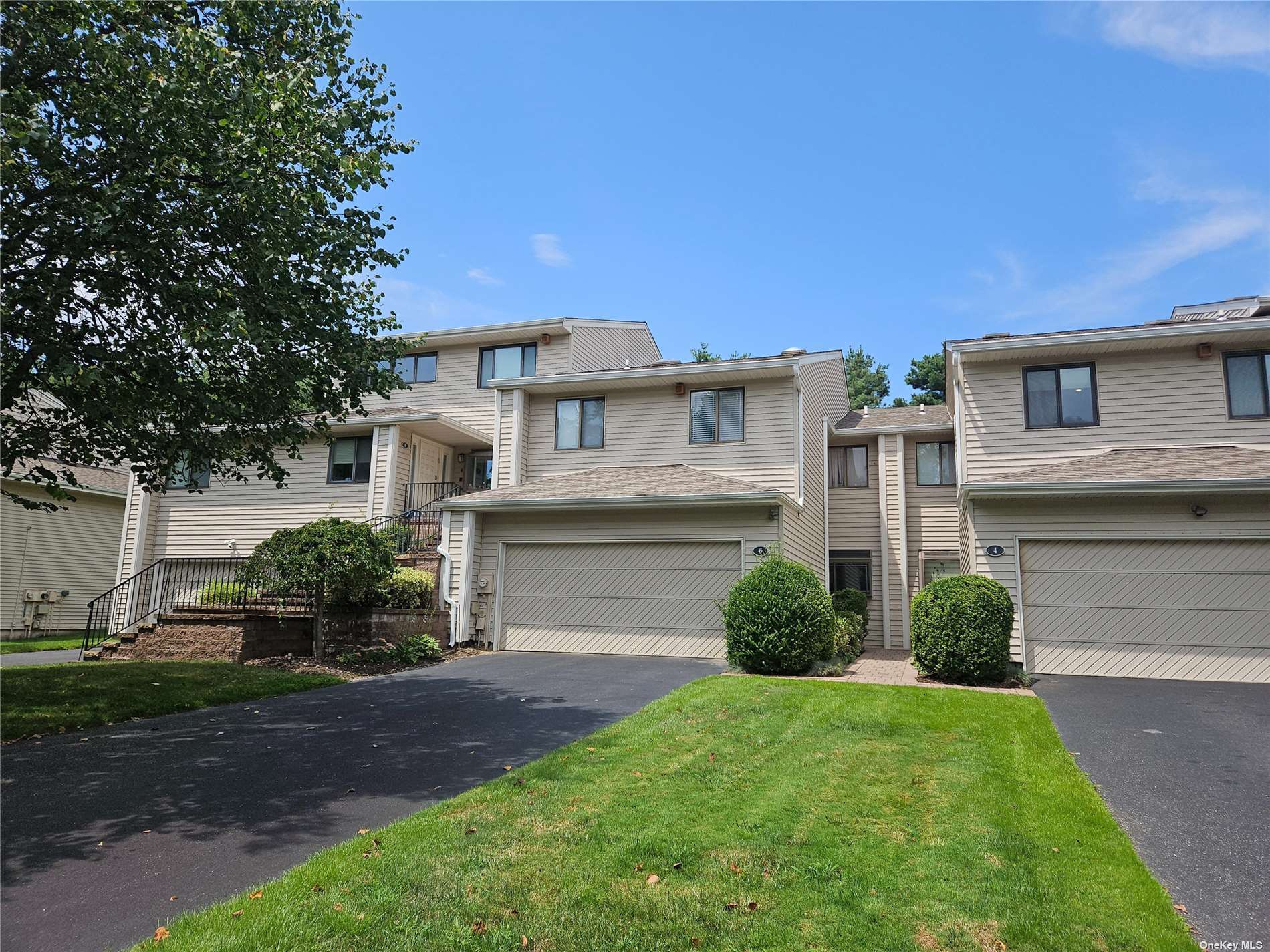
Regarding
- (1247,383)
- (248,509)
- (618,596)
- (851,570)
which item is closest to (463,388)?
(248,509)

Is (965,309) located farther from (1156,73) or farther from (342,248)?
(342,248)

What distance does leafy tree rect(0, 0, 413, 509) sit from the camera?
6855mm

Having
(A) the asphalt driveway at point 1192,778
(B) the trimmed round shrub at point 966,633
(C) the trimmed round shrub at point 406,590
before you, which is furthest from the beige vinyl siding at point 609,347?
(A) the asphalt driveway at point 1192,778

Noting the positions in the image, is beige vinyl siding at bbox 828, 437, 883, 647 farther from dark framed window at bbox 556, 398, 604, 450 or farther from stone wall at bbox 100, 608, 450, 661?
stone wall at bbox 100, 608, 450, 661

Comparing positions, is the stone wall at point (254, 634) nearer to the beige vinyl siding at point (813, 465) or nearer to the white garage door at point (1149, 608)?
the beige vinyl siding at point (813, 465)

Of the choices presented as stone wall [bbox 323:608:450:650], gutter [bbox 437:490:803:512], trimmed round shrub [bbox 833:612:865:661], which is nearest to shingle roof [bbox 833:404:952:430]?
trimmed round shrub [bbox 833:612:865:661]

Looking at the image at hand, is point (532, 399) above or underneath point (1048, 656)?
above

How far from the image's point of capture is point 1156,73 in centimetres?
1124

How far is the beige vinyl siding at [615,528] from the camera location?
1464 cm

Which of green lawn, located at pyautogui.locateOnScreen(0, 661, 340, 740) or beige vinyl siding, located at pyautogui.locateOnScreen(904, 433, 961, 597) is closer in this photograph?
green lawn, located at pyautogui.locateOnScreen(0, 661, 340, 740)

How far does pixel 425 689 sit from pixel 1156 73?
13944 millimetres

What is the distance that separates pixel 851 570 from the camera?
19891 mm

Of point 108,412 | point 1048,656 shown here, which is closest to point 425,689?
point 108,412

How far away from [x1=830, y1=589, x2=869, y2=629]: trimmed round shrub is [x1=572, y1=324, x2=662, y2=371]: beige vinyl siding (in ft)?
27.1
